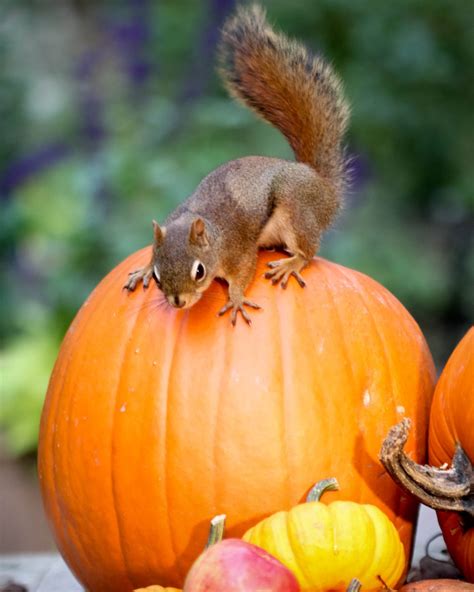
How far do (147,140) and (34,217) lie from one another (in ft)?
2.78

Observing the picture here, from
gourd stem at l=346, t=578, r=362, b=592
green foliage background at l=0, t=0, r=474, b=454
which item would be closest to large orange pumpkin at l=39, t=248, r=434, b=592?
gourd stem at l=346, t=578, r=362, b=592

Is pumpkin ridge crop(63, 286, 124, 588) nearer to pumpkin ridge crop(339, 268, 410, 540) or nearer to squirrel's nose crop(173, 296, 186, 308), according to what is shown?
squirrel's nose crop(173, 296, 186, 308)

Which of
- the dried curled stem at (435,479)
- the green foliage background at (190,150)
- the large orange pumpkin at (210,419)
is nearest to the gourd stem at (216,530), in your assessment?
the large orange pumpkin at (210,419)

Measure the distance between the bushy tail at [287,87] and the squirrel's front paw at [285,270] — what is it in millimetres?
363

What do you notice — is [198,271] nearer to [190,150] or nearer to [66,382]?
[66,382]

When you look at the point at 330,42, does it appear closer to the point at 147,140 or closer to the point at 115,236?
the point at 147,140

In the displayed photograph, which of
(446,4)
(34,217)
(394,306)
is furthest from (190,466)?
(446,4)

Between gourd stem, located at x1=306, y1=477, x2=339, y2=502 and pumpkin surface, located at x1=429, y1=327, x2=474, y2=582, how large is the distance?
0.24 metres

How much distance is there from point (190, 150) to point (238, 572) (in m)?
3.20

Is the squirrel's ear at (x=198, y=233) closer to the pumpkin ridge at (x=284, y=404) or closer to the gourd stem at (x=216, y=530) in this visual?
the pumpkin ridge at (x=284, y=404)

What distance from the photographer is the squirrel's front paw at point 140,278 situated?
6.68 ft

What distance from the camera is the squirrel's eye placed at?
5.98 feet

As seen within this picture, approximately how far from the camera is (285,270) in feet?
6.57

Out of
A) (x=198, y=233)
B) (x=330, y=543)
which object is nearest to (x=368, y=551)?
(x=330, y=543)
